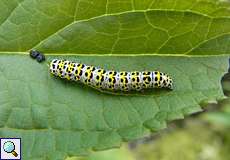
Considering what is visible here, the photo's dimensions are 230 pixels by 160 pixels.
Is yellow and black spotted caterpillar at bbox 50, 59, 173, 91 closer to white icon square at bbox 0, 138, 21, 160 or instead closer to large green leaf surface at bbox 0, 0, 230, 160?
large green leaf surface at bbox 0, 0, 230, 160

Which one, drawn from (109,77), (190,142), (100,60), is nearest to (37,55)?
(100,60)

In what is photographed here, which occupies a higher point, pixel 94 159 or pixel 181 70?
pixel 181 70

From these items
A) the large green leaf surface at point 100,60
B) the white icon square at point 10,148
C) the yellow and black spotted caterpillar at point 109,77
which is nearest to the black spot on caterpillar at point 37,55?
the large green leaf surface at point 100,60

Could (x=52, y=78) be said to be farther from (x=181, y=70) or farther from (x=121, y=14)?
(x=181, y=70)

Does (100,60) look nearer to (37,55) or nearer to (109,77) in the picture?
(109,77)

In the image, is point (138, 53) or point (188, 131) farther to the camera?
point (188, 131)

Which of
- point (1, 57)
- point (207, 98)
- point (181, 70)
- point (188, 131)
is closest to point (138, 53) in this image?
point (181, 70)

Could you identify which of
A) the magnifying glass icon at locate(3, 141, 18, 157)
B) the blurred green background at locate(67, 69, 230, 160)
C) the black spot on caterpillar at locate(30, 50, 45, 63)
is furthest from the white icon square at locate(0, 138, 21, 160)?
the blurred green background at locate(67, 69, 230, 160)
